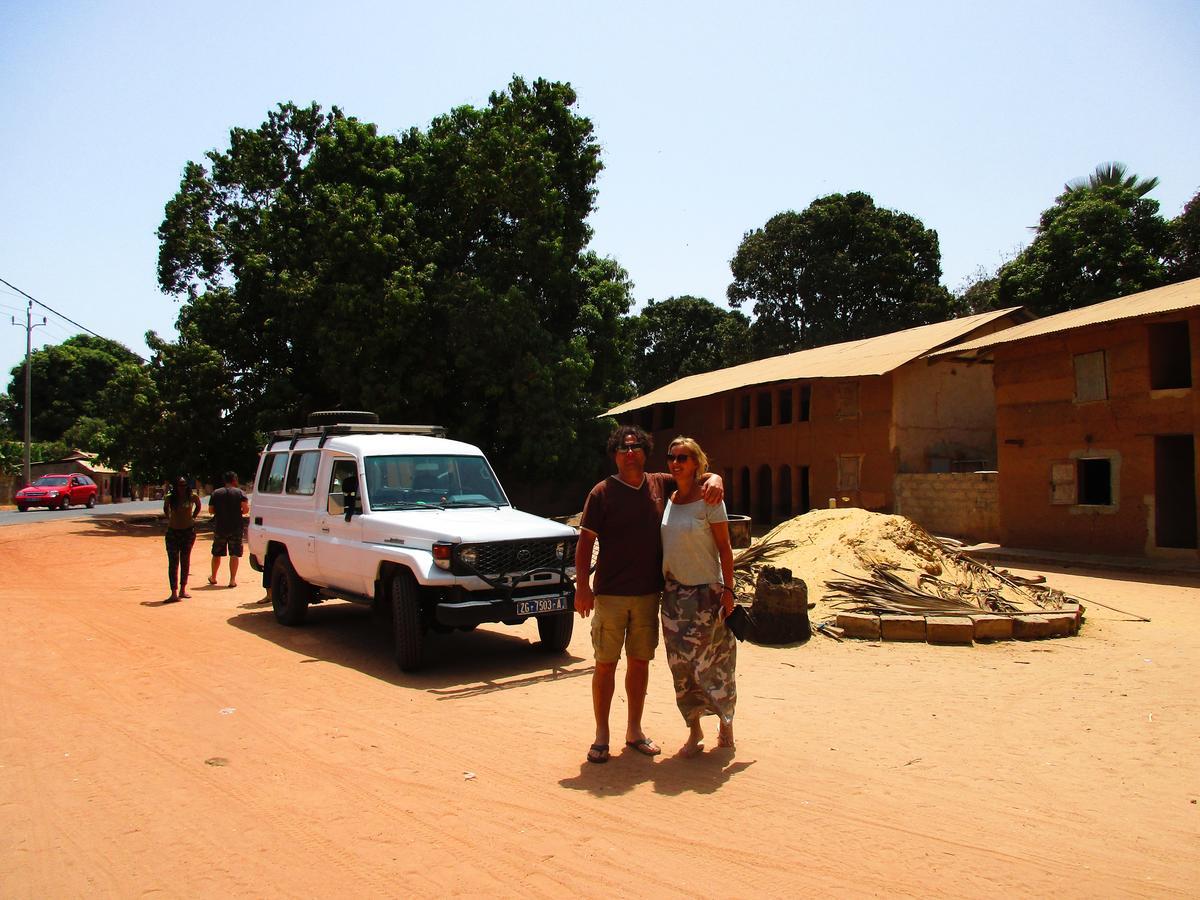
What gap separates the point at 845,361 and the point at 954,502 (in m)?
5.05

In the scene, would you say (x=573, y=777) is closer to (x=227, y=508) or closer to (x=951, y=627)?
(x=951, y=627)

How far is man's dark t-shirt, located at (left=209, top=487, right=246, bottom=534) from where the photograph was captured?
12930 millimetres

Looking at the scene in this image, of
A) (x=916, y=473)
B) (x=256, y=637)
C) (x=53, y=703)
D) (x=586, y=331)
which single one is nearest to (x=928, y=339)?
(x=916, y=473)

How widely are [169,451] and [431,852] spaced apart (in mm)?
27856

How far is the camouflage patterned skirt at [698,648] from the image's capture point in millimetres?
4949

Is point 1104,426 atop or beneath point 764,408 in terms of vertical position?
beneath

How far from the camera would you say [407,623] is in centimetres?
736

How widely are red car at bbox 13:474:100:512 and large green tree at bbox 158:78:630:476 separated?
13.3 m

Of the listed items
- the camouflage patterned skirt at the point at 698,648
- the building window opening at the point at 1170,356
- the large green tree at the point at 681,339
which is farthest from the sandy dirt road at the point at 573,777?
the large green tree at the point at 681,339

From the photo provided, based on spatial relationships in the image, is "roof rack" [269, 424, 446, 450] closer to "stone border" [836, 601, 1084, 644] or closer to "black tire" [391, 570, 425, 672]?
"black tire" [391, 570, 425, 672]

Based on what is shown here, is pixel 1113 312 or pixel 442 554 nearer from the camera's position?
pixel 442 554

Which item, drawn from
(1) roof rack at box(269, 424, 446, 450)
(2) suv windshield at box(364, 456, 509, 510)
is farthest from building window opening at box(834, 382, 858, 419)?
(2) suv windshield at box(364, 456, 509, 510)

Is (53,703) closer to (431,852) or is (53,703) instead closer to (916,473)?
(431,852)

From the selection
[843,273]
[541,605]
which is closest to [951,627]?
[541,605]
